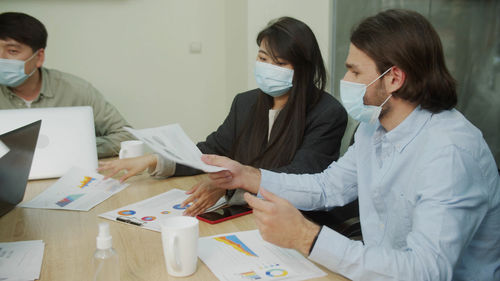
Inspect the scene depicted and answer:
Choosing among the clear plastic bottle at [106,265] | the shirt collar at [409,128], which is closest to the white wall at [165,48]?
the shirt collar at [409,128]

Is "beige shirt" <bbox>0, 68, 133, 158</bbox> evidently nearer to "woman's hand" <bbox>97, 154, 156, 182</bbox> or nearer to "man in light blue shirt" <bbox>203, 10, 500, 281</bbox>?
"woman's hand" <bbox>97, 154, 156, 182</bbox>

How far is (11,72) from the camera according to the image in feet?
6.84

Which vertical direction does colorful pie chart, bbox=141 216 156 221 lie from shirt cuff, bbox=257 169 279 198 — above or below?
below

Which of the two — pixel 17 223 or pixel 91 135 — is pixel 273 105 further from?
pixel 17 223

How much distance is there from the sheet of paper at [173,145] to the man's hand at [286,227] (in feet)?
0.94

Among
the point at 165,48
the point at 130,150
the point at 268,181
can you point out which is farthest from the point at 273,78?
the point at 165,48

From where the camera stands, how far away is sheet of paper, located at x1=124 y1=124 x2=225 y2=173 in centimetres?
116

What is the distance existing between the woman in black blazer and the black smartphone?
338 millimetres

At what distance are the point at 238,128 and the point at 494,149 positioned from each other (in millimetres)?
1198

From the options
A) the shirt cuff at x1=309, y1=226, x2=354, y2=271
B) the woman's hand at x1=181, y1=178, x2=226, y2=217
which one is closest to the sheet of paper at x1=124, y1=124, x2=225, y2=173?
the woman's hand at x1=181, y1=178, x2=226, y2=217

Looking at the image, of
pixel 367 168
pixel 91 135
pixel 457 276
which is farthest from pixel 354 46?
pixel 91 135

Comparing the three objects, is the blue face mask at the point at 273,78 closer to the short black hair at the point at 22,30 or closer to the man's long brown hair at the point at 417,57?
the man's long brown hair at the point at 417,57

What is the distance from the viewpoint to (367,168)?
122cm

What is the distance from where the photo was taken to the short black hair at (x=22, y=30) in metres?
2.10
